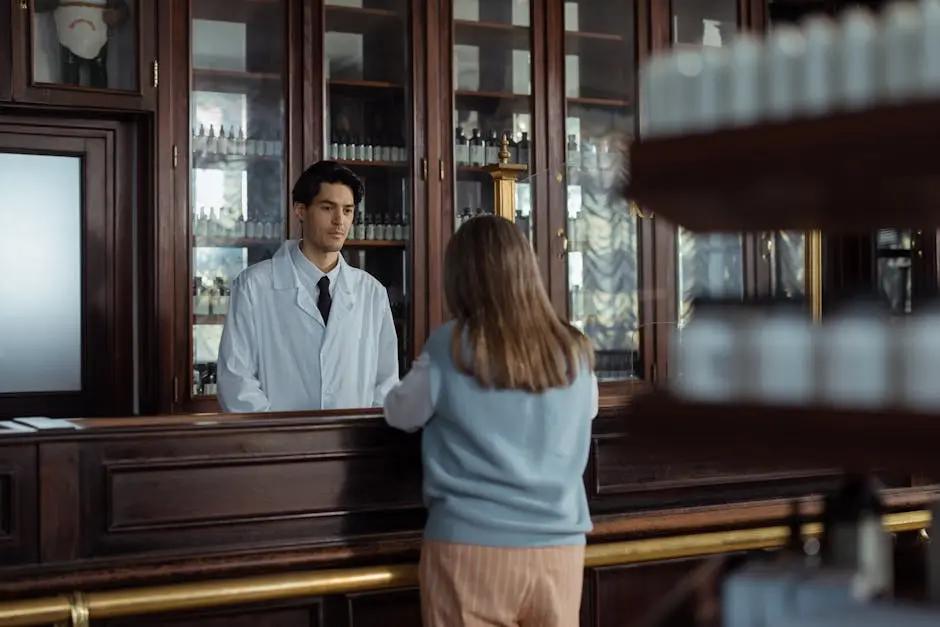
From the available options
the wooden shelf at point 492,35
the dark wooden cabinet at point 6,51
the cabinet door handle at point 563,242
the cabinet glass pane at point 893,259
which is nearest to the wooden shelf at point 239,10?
the dark wooden cabinet at point 6,51

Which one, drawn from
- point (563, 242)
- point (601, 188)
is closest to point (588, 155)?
point (601, 188)

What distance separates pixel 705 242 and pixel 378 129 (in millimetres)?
1441

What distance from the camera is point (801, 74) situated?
1124 mm

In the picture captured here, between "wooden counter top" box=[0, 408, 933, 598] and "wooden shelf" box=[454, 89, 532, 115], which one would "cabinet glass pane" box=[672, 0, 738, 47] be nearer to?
"wooden shelf" box=[454, 89, 532, 115]

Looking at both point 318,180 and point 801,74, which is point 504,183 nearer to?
point 318,180

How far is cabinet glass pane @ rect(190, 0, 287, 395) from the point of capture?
3.87 metres

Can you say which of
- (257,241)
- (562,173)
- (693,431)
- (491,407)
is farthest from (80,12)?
(693,431)

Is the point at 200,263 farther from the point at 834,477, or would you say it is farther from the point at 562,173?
the point at 834,477

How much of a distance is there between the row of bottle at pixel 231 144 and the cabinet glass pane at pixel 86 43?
27cm

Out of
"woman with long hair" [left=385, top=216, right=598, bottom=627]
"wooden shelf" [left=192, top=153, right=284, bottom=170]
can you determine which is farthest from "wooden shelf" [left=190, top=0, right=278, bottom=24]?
"woman with long hair" [left=385, top=216, right=598, bottom=627]

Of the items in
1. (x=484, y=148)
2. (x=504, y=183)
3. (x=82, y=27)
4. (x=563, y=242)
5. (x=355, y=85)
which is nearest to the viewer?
(x=82, y=27)

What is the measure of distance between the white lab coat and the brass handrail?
86 centimetres

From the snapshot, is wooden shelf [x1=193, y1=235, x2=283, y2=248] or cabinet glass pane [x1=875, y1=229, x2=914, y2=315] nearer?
Result: wooden shelf [x1=193, y1=235, x2=283, y2=248]

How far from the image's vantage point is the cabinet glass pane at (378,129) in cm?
410
